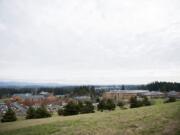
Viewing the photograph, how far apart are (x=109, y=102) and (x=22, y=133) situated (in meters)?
28.4

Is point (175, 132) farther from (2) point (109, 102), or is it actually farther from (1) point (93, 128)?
(2) point (109, 102)

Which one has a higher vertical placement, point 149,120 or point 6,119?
point 149,120

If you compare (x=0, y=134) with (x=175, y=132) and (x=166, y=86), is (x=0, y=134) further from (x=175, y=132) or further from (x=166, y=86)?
(x=166, y=86)

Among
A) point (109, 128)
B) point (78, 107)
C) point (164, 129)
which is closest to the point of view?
point (164, 129)

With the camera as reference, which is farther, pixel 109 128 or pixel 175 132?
pixel 109 128

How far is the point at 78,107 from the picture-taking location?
1315 inches

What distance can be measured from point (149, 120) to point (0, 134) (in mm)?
8333

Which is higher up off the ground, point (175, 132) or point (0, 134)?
point (175, 132)

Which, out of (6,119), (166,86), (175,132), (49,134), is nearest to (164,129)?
(175,132)

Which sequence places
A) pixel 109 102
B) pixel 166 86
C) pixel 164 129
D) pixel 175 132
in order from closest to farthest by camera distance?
pixel 175 132
pixel 164 129
pixel 109 102
pixel 166 86

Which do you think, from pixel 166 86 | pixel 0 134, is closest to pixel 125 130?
pixel 0 134

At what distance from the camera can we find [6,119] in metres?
30.7

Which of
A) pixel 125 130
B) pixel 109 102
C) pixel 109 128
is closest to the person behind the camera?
pixel 125 130

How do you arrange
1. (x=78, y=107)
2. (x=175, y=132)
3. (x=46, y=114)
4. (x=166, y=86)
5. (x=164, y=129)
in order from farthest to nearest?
(x=166, y=86) < (x=78, y=107) < (x=46, y=114) < (x=164, y=129) < (x=175, y=132)
